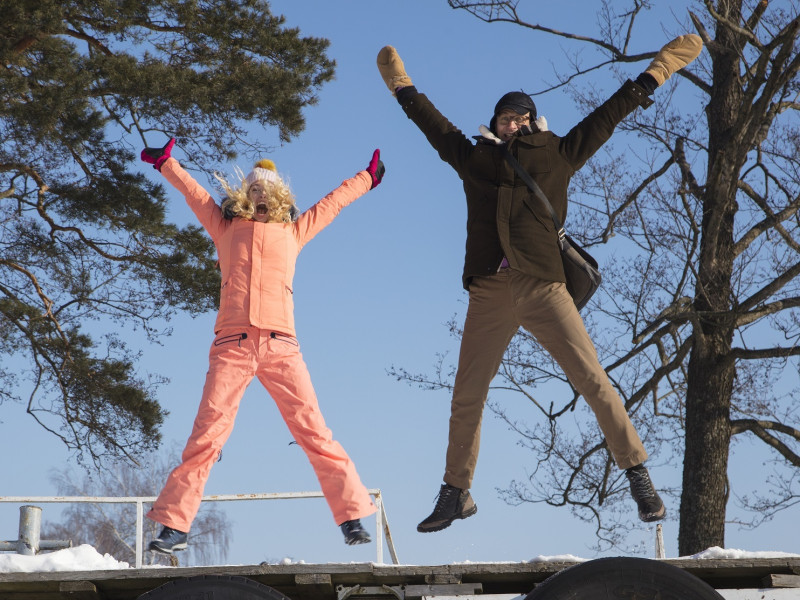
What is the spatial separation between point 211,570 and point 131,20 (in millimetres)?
7930

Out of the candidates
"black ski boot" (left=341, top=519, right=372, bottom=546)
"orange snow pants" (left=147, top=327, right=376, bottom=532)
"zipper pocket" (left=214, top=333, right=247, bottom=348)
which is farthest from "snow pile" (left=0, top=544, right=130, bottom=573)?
"zipper pocket" (left=214, top=333, right=247, bottom=348)

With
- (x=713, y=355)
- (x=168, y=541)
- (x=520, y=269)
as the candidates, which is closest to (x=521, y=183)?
(x=520, y=269)

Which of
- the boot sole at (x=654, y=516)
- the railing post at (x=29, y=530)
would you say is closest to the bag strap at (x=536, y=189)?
the boot sole at (x=654, y=516)

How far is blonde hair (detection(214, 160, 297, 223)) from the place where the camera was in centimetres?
499

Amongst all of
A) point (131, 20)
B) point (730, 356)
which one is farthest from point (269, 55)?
point (730, 356)

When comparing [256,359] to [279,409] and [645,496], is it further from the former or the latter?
[645,496]

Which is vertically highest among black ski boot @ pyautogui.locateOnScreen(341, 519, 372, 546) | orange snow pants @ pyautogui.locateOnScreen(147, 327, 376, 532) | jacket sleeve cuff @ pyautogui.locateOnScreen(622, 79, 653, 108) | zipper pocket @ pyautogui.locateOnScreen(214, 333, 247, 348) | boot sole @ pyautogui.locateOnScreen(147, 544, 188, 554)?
jacket sleeve cuff @ pyautogui.locateOnScreen(622, 79, 653, 108)

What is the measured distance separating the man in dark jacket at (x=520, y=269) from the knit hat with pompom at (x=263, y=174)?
0.90 meters

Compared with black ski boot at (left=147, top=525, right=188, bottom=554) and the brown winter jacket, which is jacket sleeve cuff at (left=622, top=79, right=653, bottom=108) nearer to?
the brown winter jacket

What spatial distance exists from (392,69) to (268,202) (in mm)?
976

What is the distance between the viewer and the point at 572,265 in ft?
15.2

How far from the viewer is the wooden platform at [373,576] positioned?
3.44m

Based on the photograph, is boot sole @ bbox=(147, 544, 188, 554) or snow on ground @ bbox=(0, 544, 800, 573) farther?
boot sole @ bbox=(147, 544, 188, 554)

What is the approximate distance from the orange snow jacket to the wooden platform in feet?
4.84
